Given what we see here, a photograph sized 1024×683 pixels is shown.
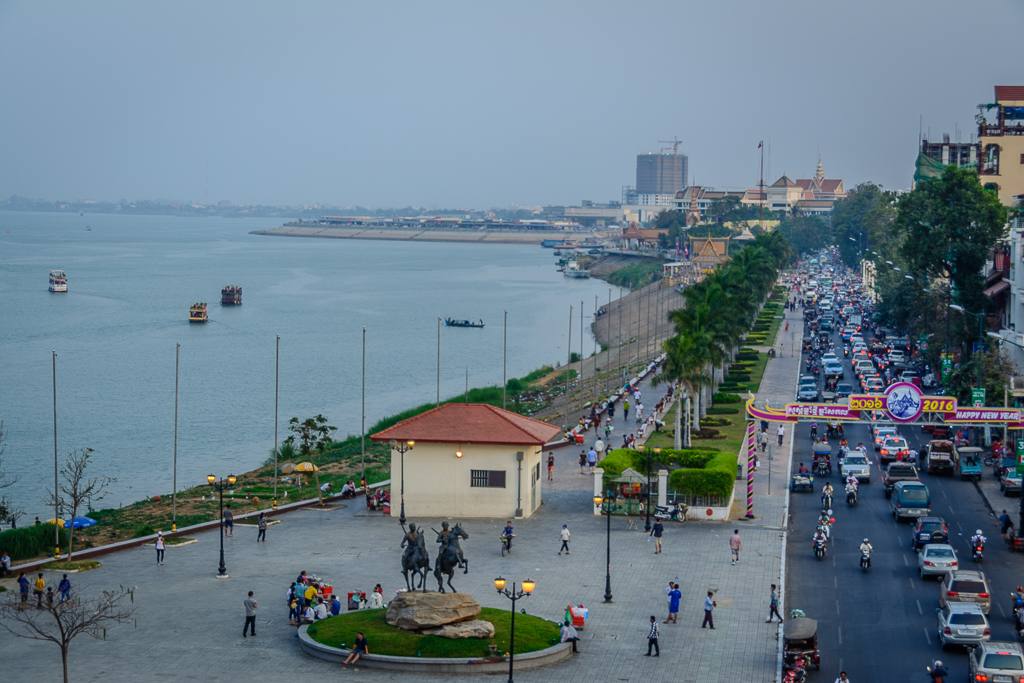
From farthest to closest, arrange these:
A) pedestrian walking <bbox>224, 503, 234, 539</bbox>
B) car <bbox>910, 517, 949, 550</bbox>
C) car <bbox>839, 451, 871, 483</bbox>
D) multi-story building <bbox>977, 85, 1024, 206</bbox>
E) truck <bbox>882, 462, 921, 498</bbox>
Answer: multi-story building <bbox>977, 85, 1024, 206</bbox>
car <bbox>839, 451, 871, 483</bbox>
truck <bbox>882, 462, 921, 498</bbox>
pedestrian walking <bbox>224, 503, 234, 539</bbox>
car <bbox>910, 517, 949, 550</bbox>

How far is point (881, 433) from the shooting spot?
57375 millimetres

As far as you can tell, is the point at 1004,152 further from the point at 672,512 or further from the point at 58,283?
the point at 58,283

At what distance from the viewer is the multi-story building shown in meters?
111

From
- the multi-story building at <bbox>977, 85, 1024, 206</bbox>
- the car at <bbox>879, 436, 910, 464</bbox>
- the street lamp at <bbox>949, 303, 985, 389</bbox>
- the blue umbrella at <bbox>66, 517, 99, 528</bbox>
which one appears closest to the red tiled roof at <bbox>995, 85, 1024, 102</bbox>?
the multi-story building at <bbox>977, 85, 1024, 206</bbox>

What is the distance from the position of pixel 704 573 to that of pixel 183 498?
2519 centimetres

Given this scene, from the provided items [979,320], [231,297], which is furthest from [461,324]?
[979,320]

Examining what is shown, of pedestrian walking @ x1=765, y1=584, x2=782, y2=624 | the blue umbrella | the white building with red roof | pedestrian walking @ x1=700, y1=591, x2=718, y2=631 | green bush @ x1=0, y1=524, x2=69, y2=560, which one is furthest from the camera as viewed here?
the white building with red roof

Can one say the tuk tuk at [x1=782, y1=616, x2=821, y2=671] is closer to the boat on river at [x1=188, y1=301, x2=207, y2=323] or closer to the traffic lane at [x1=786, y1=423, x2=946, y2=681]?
the traffic lane at [x1=786, y1=423, x2=946, y2=681]

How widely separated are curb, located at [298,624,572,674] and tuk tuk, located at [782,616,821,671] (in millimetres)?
5349

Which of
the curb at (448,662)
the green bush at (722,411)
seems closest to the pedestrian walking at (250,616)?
A: the curb at (448,662)

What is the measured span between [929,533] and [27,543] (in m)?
29.5

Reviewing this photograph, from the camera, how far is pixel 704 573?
35594 millimetres

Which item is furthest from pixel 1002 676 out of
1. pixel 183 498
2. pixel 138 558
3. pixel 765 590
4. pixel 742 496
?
pixel 183 498

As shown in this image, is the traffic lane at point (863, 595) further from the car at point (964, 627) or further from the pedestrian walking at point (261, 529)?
the pedestrian walking at point (261, 529)
